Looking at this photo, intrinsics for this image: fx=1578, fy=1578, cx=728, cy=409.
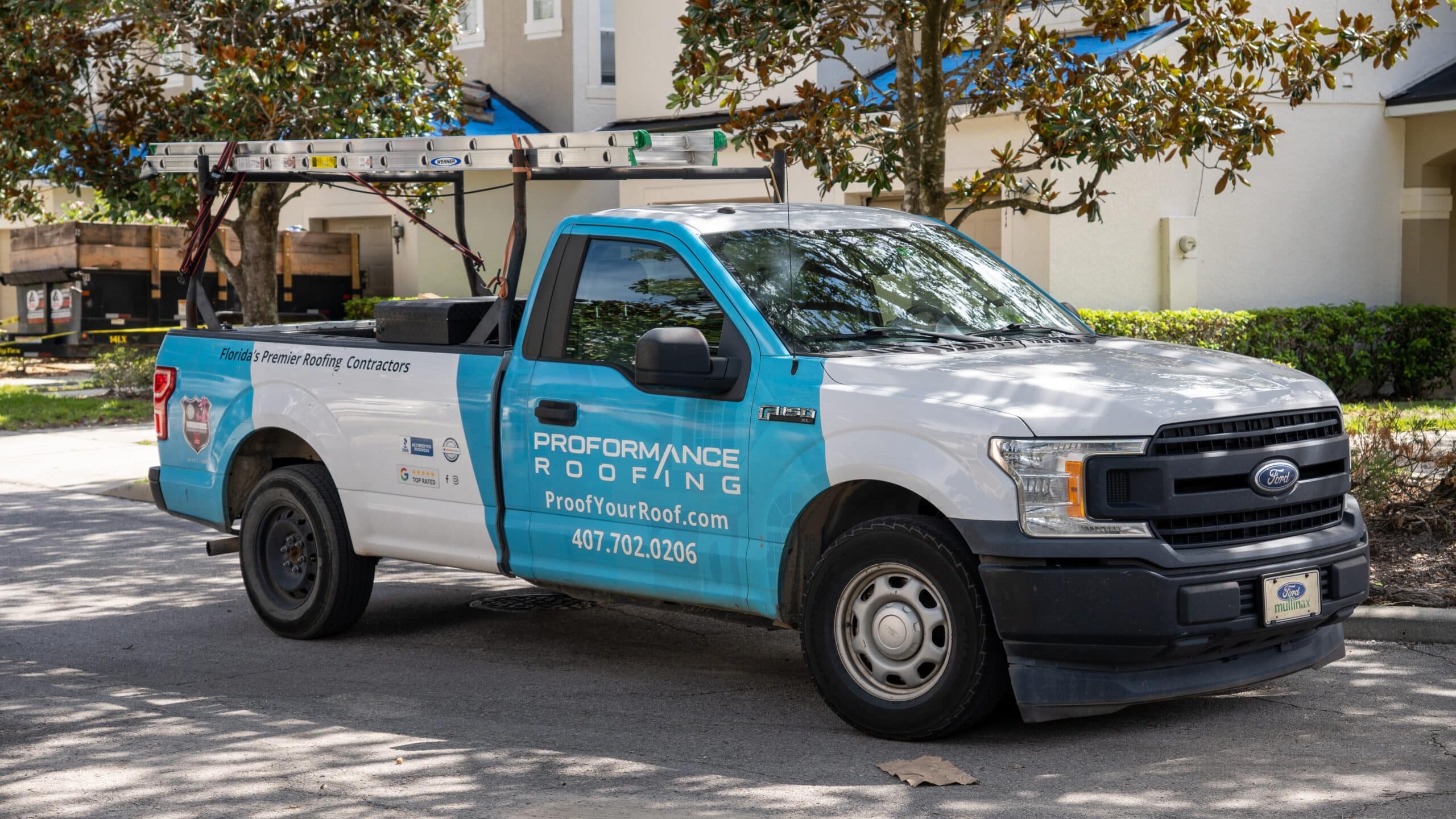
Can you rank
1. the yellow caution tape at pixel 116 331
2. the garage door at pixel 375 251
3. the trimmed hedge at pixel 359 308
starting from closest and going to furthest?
the yellow caution tape at pixel 116 331, the trimmed hedge at pixel 359 308, the garage door at pixel 375 251

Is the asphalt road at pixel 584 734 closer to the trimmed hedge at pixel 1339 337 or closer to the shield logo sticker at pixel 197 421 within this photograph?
the shield logo sticker at pixel 197 421

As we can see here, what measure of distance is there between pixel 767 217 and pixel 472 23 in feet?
71.1

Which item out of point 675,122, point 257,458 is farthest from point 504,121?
point 257,458

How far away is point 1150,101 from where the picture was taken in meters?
10.1

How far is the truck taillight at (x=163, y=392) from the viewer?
8469 mm

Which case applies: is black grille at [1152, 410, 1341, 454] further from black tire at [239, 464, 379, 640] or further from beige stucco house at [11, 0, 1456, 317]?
beige stucco house at [11, 0, 1456, 317]

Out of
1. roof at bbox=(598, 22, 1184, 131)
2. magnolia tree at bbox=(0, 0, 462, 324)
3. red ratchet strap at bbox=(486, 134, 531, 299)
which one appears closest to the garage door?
roof at bbox=(598, 22, 1184, 131)

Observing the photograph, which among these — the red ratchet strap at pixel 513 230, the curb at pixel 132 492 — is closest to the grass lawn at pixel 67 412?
the curb at pixel 132 492

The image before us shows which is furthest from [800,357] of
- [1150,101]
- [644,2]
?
[644,2]

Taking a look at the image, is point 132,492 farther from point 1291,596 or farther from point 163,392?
point 1291,596

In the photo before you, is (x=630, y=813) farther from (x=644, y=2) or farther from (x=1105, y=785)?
(x=644, y=2)

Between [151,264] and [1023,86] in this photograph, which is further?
[151,264]

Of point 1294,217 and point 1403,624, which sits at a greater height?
point 1294,217

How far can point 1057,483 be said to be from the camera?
5.35 metres
